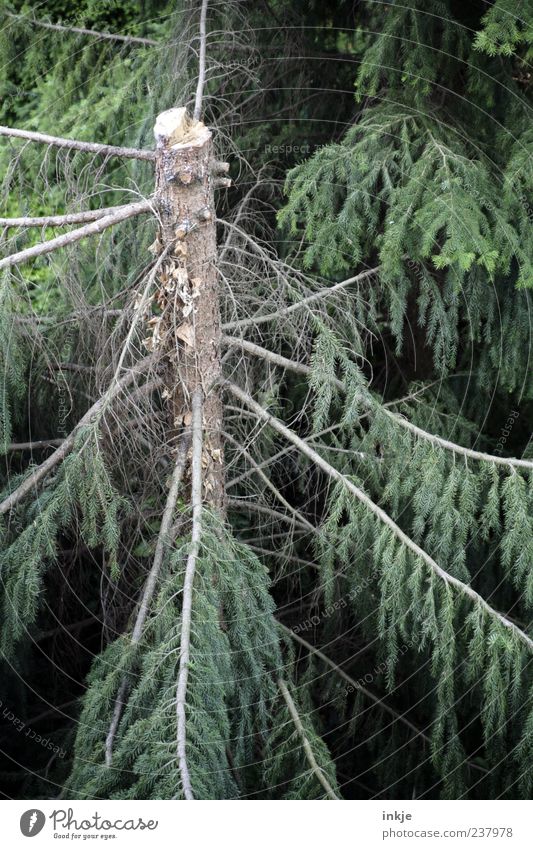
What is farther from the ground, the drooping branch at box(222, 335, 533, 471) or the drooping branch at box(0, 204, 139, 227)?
the drooping branch at box(0, 204, 139, 227)

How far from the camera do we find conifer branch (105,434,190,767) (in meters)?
3.17

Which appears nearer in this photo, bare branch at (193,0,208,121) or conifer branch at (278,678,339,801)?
conifer branch at (278,678,339,801)

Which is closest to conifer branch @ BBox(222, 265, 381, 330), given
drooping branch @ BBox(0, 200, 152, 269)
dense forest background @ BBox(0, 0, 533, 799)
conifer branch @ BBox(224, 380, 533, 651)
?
dense forest background @ BBox(0, 0, 533, 799)

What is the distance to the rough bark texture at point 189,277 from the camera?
10.8 ft

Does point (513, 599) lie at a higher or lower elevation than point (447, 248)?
lower

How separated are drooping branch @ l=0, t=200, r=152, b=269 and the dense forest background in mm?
69

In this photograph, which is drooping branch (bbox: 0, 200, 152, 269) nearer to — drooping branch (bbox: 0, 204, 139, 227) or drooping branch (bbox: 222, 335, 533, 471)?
drooping branch (bbox: 0, 204, 139, 227)

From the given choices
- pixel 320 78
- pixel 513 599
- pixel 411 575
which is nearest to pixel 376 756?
pixel 513 599

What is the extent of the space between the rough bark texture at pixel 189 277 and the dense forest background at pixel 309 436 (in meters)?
0.12

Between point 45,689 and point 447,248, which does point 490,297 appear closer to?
point 447,248

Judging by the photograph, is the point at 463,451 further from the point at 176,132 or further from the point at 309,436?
the point at 176,132

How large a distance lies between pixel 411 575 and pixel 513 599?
1.10 meters

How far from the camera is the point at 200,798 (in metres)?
2.87
